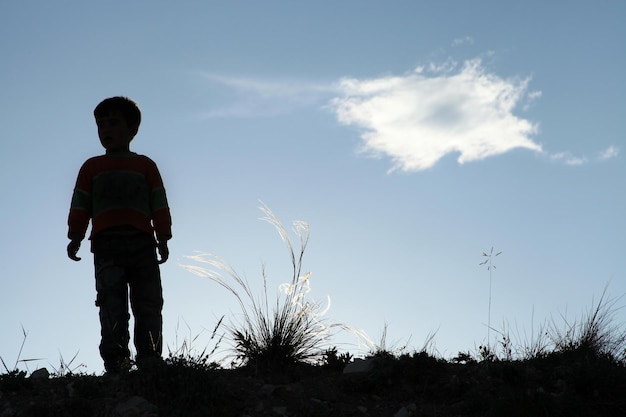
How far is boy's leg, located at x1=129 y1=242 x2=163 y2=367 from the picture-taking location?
6.12 meters

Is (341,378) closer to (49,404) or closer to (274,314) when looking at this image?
(274,314)

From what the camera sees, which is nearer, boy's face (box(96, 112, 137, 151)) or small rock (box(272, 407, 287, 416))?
small rock (box(272, 407, 287, 416))

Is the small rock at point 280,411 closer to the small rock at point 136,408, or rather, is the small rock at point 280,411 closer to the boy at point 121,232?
the small rock at point 136,408

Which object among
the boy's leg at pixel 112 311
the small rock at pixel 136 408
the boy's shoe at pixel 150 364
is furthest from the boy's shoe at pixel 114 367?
the small rock at pixel 136 408

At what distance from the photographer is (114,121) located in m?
6.36

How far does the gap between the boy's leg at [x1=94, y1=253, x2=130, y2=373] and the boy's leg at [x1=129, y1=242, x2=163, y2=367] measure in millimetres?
95

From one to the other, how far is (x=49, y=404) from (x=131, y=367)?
69 centimetres

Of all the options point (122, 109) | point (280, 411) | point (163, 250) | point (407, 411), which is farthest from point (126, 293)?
point (407, 411)

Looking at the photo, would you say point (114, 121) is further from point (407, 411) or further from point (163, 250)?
point (407, 411)

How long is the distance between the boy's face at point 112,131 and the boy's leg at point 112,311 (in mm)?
996

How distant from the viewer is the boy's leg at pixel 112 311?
5883 millimetres

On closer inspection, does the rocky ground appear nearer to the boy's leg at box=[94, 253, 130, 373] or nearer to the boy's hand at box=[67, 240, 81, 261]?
the boy's leg at box=[94, 253, 130, 373]

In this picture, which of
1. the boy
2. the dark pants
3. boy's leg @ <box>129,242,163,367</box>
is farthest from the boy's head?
boy's leg @ <box>129,242,163,367</box>

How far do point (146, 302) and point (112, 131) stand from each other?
1.54m
